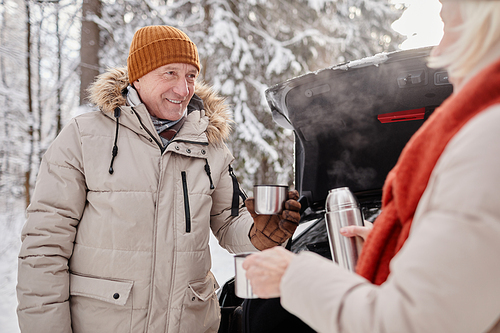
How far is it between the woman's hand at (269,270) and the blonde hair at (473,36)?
0.59 metres

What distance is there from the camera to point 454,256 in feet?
1.94

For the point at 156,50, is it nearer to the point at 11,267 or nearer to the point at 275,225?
the point at 275,225

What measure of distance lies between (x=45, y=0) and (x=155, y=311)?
527cm

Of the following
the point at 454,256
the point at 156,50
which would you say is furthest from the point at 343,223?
the point at 156,50

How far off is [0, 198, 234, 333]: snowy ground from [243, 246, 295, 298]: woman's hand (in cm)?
440

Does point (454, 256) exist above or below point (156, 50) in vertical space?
below

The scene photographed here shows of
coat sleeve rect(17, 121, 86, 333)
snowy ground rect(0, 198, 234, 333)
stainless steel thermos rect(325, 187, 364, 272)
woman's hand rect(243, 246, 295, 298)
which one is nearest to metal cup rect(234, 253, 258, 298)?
woman's hand rect(243, 246, 295, 298)

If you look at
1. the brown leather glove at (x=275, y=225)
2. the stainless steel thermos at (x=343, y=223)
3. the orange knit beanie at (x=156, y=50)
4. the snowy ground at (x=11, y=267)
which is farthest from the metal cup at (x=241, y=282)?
the snowy ground at (x=11, y=267)

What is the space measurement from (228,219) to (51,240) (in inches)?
38.6

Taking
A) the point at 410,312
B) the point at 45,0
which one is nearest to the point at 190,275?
the point at 410,312

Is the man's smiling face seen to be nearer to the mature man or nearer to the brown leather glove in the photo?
the mature man

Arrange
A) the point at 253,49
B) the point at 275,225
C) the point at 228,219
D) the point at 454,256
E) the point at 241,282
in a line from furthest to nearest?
the point at 253,49, the point at 228,219, the point at 275,225, the point at 241,282, the point at 454,256

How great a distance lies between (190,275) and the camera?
1.83 meters

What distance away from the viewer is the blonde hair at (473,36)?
66cm
